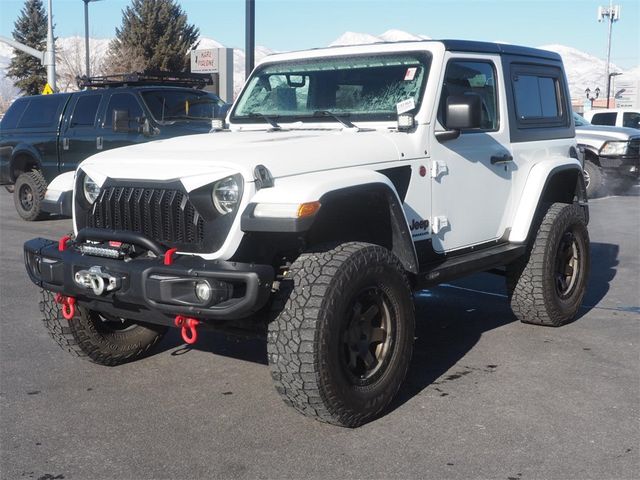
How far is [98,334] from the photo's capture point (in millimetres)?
4898

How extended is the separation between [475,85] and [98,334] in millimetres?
2925

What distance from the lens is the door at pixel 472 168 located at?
16.0 feet

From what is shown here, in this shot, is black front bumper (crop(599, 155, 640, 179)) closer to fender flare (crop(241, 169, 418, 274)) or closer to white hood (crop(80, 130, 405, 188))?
white hood (crop(80, 130, 405, 188))

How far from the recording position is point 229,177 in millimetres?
→ 3832

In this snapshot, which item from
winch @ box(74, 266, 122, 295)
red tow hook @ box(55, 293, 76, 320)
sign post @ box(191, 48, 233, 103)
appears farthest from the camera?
sign post @ box(191, 48, 233, 103)

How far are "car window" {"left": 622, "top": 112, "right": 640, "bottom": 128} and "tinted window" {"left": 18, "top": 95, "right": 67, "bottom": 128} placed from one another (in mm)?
14870

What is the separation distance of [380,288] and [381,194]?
0.50 metres

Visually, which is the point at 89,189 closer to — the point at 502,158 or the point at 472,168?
the point at 472,168

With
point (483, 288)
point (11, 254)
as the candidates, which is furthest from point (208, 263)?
point (11, 254)

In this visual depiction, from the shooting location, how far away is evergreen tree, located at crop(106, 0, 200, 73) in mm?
43906

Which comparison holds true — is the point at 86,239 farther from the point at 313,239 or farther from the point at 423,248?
the point at 423,248

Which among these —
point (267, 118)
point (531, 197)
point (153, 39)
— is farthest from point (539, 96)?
point (153, 39)

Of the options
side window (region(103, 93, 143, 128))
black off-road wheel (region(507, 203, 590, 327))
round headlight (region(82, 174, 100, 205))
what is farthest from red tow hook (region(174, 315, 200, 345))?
side window (region(103, 93, 143, 128))

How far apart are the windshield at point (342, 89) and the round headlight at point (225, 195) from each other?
132cm
